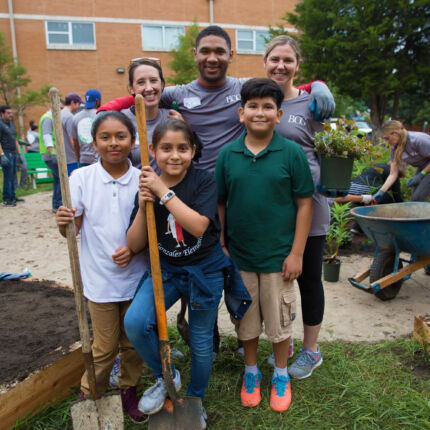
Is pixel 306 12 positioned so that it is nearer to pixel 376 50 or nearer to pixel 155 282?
pixel 376 50

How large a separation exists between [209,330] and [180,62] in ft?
51.8

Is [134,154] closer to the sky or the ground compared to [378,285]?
closer to the sky

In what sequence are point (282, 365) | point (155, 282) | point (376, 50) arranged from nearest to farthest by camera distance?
point (155, 282) → point (282, 365) → point (376, 50)

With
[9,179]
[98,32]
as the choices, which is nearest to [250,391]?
[9,179]

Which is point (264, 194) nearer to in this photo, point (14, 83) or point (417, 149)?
point (417, 149)

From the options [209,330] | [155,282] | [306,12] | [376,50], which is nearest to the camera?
[155,282]

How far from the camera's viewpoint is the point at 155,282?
6.29 feet

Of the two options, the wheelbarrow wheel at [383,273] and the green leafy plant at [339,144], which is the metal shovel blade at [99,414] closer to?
the green leafy plant at [339,144]

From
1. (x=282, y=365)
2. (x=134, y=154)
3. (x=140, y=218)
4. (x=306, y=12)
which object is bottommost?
(x=282, y=365)

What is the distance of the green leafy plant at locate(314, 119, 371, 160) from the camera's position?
7.32 feet

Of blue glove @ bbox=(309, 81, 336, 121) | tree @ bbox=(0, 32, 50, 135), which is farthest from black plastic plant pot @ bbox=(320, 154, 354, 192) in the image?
tree @ bbox=(0, 32, 50, 135)

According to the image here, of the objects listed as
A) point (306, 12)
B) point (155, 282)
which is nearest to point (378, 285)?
point (155, 282)

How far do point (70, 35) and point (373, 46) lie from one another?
13.5 metres

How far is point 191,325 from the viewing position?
2.05 m
